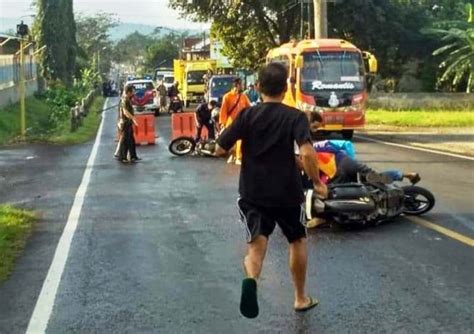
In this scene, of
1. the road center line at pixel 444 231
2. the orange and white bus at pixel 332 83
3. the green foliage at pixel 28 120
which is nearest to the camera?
the road center line at pixel 444 231

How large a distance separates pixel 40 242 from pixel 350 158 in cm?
379

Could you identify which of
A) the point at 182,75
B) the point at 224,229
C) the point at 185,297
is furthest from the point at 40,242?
the point at 182,75

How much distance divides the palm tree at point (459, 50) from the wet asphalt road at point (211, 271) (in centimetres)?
3001

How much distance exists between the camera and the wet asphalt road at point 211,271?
6.56 meters

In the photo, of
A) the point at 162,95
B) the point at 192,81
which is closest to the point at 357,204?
the point at 162,95

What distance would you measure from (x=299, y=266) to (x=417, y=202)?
486 centimetres

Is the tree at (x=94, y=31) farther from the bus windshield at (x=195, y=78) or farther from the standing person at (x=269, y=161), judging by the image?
the standing person at (x=269, y=161)

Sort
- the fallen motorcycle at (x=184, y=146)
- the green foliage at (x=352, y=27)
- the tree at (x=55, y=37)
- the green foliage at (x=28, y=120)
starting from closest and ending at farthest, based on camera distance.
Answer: the fallen motorcycle at (x=184, y=146) < the green foliage at (x=28, y=120) < the green foliage at (x=352, y=27) < the tree at (x=55, y=37)

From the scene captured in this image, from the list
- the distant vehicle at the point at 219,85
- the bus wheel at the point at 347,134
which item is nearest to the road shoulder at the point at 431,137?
the bus wheel at the point at 347,134

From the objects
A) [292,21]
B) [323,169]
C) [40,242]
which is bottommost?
[40,242]

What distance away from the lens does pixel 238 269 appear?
8.37 meters

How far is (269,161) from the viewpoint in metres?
6.42

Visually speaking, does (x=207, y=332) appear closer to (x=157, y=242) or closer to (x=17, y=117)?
(x=157, y=242)

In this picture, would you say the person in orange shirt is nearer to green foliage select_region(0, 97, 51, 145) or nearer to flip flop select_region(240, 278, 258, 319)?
green foliage select_region(0, 97, 51, 145)
